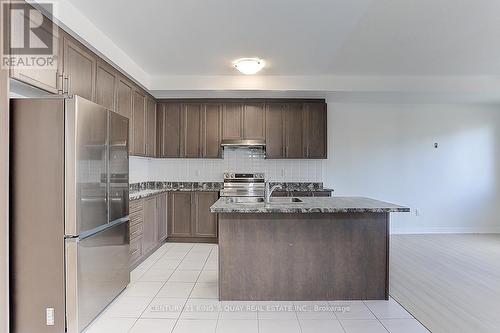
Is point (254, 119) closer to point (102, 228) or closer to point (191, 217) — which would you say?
point (191, 217)

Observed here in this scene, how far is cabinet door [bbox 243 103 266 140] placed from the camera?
511 cm

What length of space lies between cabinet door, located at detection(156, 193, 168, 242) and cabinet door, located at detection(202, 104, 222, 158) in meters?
1.02

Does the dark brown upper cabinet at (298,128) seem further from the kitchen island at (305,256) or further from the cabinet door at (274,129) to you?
the kitchen island at (305,256)

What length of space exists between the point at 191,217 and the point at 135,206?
4.61 feet

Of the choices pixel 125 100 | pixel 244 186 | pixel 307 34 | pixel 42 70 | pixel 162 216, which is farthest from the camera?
pixel 244 186

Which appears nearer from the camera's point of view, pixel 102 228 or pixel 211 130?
pixel 102 228

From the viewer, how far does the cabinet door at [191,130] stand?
5.13 m

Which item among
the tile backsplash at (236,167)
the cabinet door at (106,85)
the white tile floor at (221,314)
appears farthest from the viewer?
the tile backsplash at (236,167)

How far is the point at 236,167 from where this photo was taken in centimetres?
543

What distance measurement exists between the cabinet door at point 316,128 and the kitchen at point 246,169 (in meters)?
0.03

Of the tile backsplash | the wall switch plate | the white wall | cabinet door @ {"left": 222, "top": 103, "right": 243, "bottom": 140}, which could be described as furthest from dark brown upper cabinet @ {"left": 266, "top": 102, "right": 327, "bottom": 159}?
the wall switch plate

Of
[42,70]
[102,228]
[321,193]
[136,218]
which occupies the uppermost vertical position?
[42,70]

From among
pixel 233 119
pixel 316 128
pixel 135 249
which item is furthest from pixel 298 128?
pixel 135 249

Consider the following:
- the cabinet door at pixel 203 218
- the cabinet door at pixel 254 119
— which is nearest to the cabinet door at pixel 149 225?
the cabinet door at pixel 203 218
